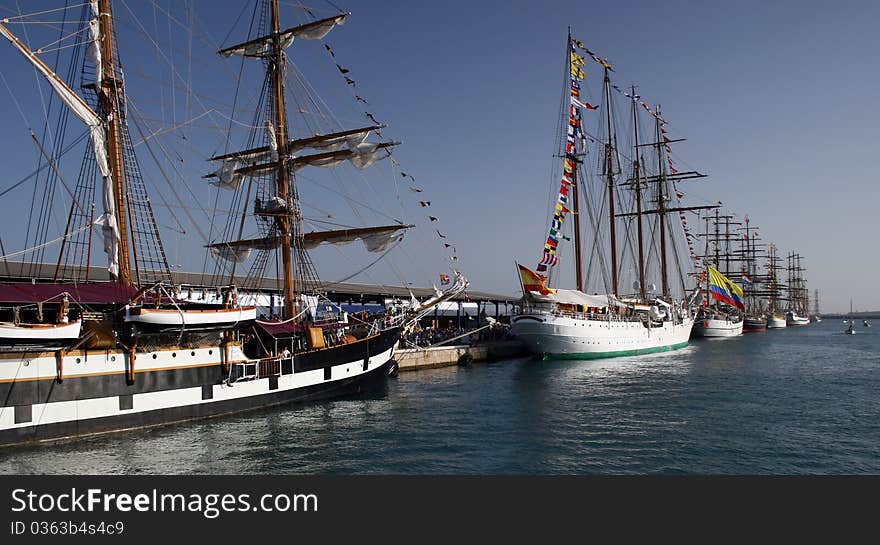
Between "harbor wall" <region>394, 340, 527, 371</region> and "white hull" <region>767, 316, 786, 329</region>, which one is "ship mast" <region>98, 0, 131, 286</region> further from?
"white hull" <region>767, 316, 786, 329</region>

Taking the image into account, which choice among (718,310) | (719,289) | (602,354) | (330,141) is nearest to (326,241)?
(330,141)

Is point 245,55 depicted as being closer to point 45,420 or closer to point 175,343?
point 175,343

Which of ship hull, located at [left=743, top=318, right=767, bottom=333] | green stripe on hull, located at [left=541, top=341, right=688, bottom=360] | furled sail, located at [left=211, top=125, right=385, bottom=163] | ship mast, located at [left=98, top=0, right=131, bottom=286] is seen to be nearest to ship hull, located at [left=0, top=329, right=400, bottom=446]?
ship mast, located at [left=98, top=0, right=131, bottom=286]

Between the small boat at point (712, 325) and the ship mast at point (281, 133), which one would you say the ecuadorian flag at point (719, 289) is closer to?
the small boat at point (712, 325)

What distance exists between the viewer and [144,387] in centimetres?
2241

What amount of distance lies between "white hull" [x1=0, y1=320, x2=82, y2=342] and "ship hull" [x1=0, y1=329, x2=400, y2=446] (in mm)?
1105

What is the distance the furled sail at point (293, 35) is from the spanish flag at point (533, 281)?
2524cm

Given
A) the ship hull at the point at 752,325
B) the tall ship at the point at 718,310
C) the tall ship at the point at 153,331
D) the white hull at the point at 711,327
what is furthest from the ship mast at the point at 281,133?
the ship hull at the point at 752,325

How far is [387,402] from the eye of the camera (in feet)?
96.0

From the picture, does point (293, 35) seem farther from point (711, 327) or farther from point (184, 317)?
point (711, 327)

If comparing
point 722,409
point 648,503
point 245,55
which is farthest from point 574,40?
point 648,503

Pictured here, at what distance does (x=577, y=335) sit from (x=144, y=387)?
36.3m

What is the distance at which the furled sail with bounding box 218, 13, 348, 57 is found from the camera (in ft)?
117

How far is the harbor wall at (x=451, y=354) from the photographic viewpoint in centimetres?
4438
